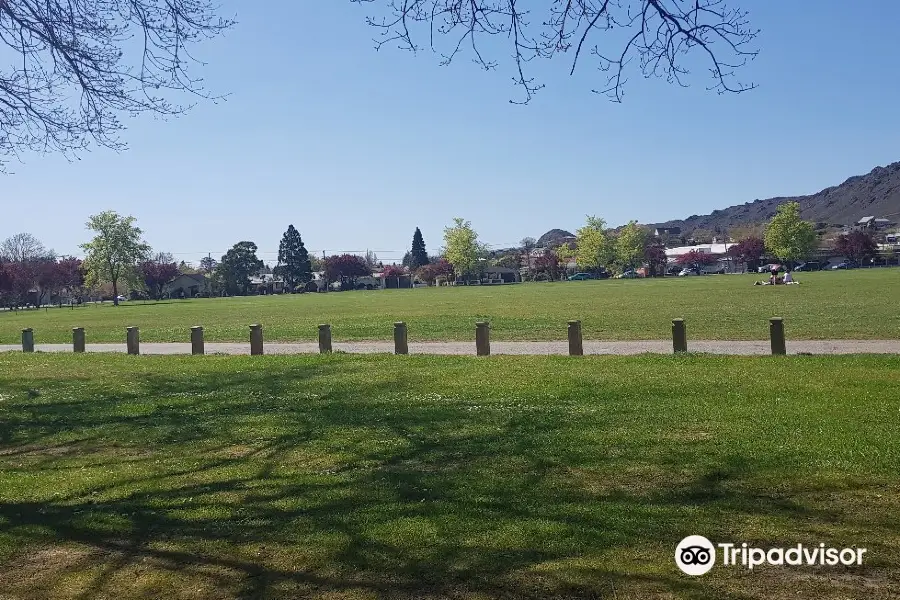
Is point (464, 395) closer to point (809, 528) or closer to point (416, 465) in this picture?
point (416, 465)

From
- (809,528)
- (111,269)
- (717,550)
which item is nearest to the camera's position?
(717,550)

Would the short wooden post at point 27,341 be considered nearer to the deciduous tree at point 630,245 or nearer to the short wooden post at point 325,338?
the short wooden post at point 325,338

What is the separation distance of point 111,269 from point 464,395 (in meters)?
94.6

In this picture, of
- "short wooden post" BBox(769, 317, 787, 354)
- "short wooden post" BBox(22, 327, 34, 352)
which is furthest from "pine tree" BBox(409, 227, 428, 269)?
"short wooden post" BBox(769, 317, 787, 354)

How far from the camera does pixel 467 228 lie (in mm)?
143000

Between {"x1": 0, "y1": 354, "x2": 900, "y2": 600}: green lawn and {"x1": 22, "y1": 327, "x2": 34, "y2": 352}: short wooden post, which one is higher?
{"x1": 22, "y1": 327, "x2": 34, "y2": 352}: short wooden post

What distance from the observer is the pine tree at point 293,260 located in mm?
140750

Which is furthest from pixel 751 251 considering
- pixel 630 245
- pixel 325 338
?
pixel 325 338

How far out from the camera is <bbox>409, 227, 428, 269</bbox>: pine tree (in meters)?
178

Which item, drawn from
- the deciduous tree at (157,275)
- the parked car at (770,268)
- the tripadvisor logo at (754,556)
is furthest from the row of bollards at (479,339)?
the deciduous tree at (157,275)

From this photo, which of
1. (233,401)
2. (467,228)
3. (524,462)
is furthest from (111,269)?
(524,462)

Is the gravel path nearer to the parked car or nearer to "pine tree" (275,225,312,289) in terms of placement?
the parked car

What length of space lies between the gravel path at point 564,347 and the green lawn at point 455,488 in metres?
4.72

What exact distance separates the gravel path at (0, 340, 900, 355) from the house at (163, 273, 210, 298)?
11755 centimetres
